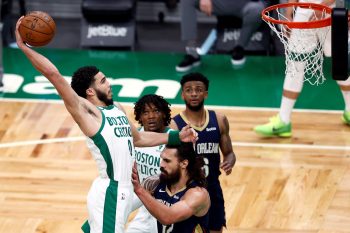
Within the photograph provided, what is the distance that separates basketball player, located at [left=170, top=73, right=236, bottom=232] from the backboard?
41.4 inches

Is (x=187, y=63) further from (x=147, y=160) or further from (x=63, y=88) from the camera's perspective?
(x=63, y=88)

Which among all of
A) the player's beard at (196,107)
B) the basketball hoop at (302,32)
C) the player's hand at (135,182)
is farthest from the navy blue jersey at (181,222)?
the basketball hoop at (302,32)

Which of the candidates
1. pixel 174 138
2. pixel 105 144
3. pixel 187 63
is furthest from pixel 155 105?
pixel 187 63

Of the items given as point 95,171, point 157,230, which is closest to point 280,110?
point 95,171

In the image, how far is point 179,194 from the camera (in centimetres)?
654

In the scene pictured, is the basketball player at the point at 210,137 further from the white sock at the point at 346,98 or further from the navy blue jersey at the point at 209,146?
the white sock at the point at 346,98

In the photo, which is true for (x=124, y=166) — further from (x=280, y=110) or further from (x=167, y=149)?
(x=280, y=110)

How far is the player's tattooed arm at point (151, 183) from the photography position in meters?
6.77

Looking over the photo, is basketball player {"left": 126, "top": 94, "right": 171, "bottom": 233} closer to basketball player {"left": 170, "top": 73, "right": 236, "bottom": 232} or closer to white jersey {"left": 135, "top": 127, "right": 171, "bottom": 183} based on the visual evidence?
white jersey {"left": 135, "top": 127, "right": 171, "bottom": 183}

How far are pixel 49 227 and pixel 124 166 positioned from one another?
189 cm

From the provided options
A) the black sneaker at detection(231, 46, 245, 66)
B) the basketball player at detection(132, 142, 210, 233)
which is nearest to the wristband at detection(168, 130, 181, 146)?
the basketball player at detection(132, 142, 210, 233)

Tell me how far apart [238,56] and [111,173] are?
5.50 meters

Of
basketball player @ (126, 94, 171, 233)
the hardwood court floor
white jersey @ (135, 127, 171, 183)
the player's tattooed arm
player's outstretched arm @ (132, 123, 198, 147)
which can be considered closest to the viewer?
the player's tattooed arm

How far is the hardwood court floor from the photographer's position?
848 centimetres
